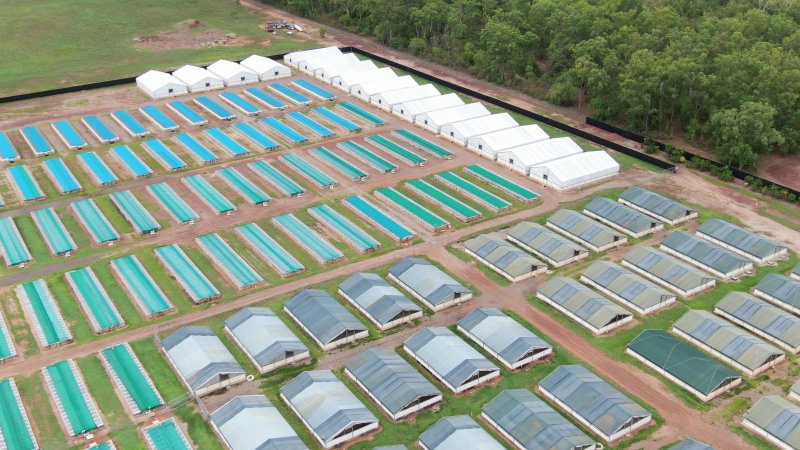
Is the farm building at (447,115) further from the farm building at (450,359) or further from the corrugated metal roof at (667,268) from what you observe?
the farm building at (450,359)

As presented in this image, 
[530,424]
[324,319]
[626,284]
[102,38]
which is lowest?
[530,424]

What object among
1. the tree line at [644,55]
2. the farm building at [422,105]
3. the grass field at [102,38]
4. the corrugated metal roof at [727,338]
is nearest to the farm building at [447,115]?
the farm building at [422,105]

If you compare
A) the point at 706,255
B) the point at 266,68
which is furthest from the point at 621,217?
the point at 266,68

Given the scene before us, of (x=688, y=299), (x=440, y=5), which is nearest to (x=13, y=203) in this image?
(x=688, y=299)

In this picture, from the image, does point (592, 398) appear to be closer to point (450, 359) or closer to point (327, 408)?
point (450, 359)

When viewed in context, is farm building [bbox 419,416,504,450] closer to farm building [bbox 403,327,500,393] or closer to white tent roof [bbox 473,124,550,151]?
farm building [bbox 403,327,500,393]

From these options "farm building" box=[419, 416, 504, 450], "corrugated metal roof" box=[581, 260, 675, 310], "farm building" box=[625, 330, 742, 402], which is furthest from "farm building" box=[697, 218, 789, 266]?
"farm building" box=[419, 416, 504, 450]
